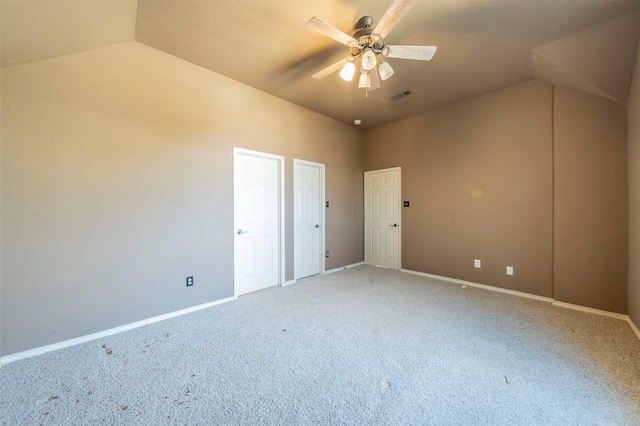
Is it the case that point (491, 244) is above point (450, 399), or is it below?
above

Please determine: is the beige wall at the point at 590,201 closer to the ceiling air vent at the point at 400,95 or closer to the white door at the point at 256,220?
the ceiling air vent at the point at 400,95

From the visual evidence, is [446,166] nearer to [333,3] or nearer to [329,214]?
[329,214]

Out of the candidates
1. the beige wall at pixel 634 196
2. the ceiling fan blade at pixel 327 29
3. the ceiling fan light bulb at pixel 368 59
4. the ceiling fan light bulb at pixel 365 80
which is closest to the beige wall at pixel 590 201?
the beige wall at pixel 634 196

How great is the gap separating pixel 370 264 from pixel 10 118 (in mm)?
5154

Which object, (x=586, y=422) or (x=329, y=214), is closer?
(x=586, y=422)

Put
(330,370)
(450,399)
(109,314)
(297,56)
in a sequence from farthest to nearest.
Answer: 1. (297,56)
2. (109,314)
3. (330,370)
4. (450,399)

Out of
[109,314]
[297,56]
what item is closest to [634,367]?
[297,56]

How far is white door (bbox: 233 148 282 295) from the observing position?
11.0 feet

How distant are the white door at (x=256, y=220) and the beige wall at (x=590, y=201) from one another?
3741 millimetres

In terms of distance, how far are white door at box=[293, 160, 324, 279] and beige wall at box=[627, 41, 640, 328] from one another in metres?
3.69

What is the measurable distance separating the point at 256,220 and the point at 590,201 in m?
4.17

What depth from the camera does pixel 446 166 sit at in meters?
4.03

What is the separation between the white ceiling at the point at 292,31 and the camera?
1.89 meters

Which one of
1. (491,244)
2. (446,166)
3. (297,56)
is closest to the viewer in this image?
(297,56)
